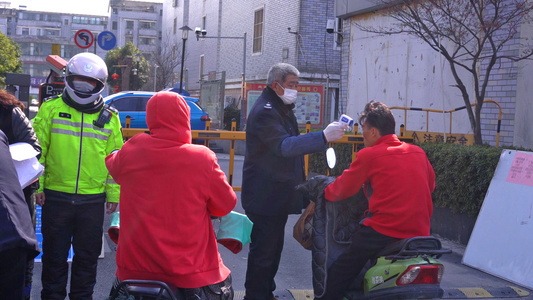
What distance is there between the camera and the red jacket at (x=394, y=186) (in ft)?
12.3

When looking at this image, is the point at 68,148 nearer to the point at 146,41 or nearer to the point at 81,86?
the point at 81,86

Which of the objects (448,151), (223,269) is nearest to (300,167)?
(223,269)

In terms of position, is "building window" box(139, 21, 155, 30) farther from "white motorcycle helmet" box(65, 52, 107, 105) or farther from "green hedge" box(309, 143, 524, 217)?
"white motorcycle helmet" box(65, 52, 107, 105)

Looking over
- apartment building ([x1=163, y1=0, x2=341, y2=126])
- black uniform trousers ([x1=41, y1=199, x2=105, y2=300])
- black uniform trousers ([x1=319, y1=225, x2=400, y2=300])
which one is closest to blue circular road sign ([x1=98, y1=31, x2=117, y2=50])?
apartment building ([x1=163, y1=0, x2=341, y2=126])

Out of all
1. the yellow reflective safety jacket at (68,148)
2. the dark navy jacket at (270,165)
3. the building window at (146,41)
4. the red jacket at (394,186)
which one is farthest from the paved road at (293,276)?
the building window at (146,41)

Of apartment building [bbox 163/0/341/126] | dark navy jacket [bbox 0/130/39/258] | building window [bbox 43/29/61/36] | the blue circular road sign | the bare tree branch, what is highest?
building window [bbox 43/29/61/36]

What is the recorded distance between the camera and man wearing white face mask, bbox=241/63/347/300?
14.6 ft

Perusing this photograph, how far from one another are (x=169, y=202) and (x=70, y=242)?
1.87 meters

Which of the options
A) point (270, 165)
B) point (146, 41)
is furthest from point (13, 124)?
point (146, 41)

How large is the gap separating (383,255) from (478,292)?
8.43 feet

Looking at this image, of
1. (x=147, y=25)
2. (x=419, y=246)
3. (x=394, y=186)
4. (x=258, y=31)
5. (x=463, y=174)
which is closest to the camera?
(x=419, y=246)

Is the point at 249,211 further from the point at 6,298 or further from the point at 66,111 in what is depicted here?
the point at 6,298

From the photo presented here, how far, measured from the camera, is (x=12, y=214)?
245cm

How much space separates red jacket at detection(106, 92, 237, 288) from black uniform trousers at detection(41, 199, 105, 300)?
142 cm
